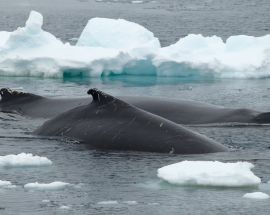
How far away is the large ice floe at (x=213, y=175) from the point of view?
401 inches

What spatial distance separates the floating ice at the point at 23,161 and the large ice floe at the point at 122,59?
12.8 m

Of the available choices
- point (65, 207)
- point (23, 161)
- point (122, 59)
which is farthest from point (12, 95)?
point (122, 59)

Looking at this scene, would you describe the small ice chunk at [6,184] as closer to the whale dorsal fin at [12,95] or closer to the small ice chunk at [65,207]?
the small ice chunk at [65,207]

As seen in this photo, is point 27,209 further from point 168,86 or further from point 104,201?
point 168,86

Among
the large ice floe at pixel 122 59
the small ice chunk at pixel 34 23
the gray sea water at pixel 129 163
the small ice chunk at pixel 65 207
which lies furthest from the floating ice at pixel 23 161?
the small ice chunk at pixel 34 23

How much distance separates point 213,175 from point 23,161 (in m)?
2.72

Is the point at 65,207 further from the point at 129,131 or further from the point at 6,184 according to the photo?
the point at 129,131

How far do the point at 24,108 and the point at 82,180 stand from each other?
19.5 ft

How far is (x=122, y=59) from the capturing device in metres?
24.8

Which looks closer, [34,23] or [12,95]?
[12,95]

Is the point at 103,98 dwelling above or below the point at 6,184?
above

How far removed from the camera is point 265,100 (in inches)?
797

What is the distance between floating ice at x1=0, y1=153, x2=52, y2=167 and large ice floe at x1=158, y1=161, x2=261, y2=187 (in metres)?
2.01

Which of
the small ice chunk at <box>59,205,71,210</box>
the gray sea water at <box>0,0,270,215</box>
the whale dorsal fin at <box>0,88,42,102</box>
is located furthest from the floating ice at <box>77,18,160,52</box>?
the small ice chunk at <box>59,205,71,210</box>
